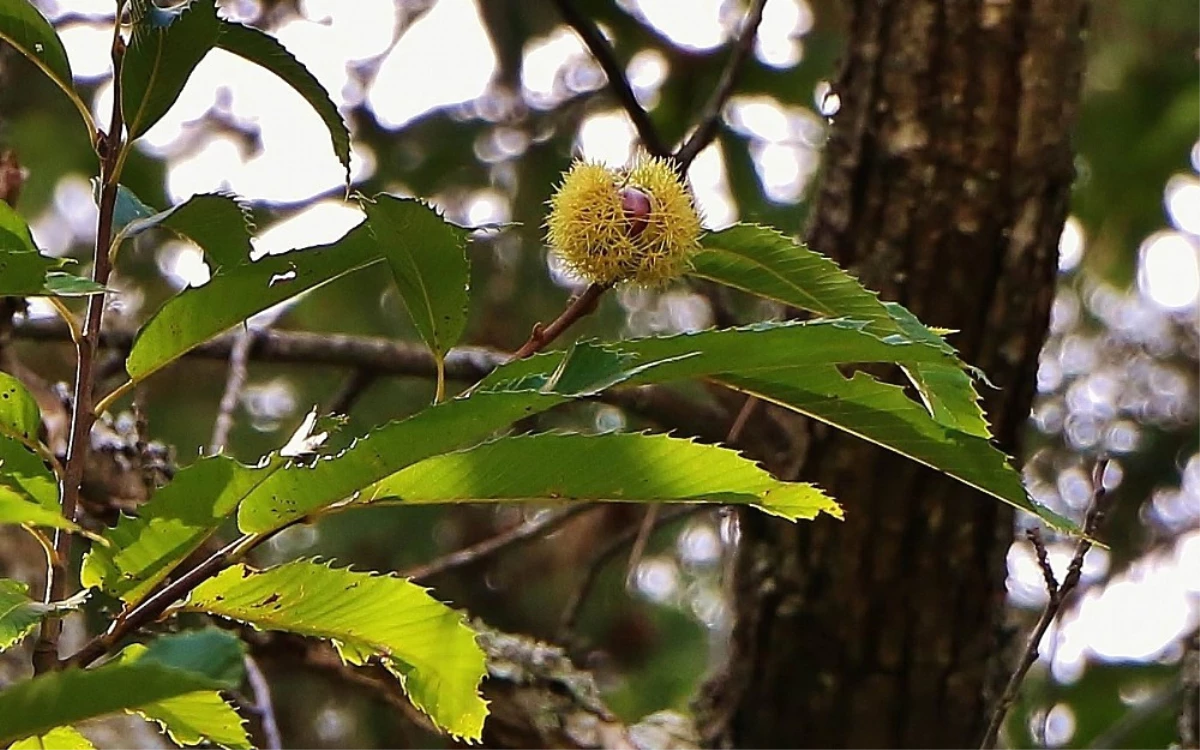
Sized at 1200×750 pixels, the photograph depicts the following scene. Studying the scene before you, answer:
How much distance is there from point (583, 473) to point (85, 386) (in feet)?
0.81

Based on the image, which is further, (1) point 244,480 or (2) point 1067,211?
(2) point 1067,211

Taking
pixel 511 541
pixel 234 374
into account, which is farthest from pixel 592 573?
pixel 234 374

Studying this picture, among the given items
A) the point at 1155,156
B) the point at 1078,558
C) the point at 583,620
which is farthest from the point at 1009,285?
the point at 583,620

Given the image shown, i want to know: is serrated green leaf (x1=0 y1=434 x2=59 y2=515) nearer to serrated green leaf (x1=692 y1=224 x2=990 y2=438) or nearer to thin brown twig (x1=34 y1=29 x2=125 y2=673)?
thin brown twig (x1=34 y1=29 x2=125 y2=673)

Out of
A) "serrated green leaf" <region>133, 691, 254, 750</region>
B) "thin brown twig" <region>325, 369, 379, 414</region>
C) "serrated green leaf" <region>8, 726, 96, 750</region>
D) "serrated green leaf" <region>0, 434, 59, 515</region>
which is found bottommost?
"thin brown twig" <region>325, 369, 379, 414</region>

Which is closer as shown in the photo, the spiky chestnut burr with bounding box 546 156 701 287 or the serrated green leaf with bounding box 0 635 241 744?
the serrated green leaf with bounding box 0 635 241 744

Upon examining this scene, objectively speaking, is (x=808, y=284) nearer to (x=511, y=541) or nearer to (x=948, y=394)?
(x=948, y=394)

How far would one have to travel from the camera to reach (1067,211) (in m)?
1.45

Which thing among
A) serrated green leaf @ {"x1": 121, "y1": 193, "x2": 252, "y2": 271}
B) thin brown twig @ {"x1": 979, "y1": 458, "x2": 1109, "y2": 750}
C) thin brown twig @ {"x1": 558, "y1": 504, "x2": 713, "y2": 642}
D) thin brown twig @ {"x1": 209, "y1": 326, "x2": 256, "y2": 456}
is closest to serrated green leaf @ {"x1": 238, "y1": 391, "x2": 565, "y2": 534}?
serrated green leaf @ {"x1": 121, "y1": 193, "x2": 252, "y2": 271}

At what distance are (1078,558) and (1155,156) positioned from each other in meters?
1.83

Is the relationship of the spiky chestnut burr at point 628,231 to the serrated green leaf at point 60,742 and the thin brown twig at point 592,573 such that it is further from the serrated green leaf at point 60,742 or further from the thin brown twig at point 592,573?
the thin brown twig at point 592,573

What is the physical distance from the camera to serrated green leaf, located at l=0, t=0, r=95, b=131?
2.40 ft

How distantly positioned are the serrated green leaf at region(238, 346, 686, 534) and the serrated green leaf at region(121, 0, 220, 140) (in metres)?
0.22

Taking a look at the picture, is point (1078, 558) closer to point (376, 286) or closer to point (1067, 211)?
point (1067, 211)
